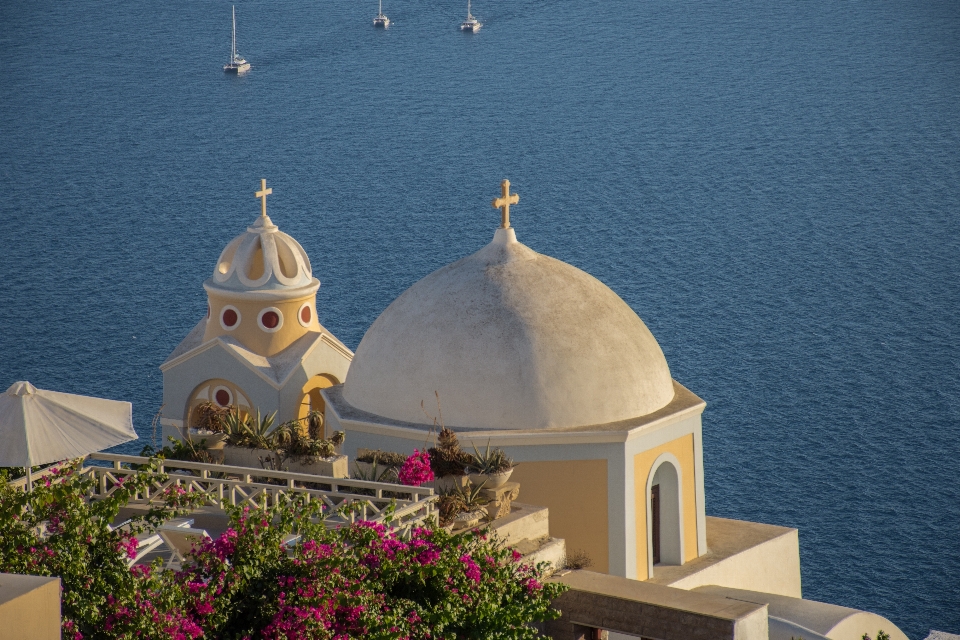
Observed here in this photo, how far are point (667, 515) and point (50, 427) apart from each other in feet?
34.9

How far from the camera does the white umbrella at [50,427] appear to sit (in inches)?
558

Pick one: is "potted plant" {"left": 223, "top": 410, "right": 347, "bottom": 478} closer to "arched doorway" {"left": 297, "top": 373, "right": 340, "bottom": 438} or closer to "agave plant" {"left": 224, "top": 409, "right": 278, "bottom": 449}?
"agave plant" {"left": 224, "top": 409, "right": 278, "bottom": 449}

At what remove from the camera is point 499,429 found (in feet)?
68.6

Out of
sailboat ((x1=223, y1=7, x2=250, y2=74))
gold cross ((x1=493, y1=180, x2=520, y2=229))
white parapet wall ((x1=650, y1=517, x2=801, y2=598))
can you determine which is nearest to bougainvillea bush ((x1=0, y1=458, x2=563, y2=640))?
white parapet wall ((x1=650, y1=517, x2=801, y2=598))

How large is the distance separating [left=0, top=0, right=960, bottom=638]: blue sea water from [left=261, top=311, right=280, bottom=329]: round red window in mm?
29340

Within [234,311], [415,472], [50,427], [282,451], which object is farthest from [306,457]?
[234,311]

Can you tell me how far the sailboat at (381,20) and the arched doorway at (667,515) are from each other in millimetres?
82273

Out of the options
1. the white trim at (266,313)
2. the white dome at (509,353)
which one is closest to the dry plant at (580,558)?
the white dome at (509,353)

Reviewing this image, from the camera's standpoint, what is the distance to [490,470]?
16.8 meters

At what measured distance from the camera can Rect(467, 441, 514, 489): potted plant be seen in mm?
16672

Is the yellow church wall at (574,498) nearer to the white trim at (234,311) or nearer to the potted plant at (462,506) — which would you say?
the potted plant at (462,506)

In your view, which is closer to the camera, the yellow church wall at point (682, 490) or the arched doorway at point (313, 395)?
the yellow church wall at point (682, 490)

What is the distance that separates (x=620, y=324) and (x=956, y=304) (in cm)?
6446

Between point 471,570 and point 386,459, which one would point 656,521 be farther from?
point 471,570
